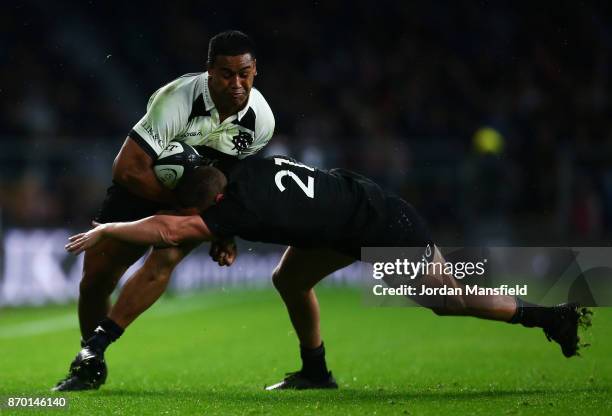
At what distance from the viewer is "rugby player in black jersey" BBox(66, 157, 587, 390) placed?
554 centimetres

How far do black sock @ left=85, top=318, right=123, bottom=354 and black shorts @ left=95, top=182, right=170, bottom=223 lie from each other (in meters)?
0.79

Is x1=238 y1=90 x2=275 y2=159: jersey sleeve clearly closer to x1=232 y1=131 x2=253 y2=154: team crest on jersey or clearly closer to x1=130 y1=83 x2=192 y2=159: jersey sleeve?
x1=232 y1=131 x2=253 y2=154: team crest on jersey

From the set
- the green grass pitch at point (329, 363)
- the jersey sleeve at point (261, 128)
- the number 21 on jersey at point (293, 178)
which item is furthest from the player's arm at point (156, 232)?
the jersey sleeve at point (261, 128)

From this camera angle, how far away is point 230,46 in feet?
20.5

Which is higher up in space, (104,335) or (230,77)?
(230,77)

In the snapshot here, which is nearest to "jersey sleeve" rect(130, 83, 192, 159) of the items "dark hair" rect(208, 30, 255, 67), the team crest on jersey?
"dark hair" rect(208, 30, 255, 67)

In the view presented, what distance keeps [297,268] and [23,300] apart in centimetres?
834

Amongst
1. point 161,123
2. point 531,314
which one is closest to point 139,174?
point 161,123

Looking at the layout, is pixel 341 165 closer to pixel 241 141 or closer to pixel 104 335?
pixel 241 141

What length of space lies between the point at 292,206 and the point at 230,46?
1158mm

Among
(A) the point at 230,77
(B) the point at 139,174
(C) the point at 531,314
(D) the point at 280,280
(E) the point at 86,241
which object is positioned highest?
(A) the point at 230,77

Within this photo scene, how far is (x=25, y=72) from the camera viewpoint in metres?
18.7

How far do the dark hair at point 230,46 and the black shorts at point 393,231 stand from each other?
45.9 inches

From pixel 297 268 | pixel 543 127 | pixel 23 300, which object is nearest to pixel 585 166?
pixel 543 127
